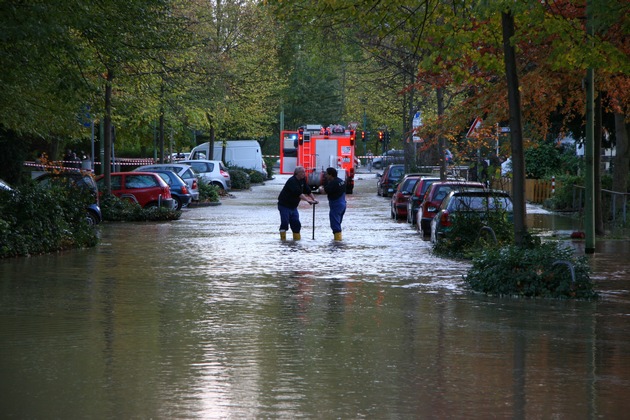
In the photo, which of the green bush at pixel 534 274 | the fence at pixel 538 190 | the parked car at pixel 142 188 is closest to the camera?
the green bush at pixel 534 274

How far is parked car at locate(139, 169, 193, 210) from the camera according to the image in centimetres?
3631

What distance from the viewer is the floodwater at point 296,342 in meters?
7.71

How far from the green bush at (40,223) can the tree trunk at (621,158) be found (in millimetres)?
13380

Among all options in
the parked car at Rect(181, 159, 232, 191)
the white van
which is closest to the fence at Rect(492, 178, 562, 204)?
the parked car at Rect(181, 159, 232, 191)

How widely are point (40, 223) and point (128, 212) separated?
10644mm

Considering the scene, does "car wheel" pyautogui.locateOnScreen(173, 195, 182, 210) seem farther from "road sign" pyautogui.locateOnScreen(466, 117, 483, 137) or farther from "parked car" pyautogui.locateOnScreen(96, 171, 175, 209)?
"road sign" pyautogui.locateOnScreen(466, 117, 483, 137)

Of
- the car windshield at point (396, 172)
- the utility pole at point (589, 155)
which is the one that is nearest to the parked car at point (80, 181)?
the utility pole at point (589, 155)

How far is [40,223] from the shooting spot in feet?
66.1

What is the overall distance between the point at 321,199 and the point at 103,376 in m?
36.6

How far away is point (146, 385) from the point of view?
27.0 feet

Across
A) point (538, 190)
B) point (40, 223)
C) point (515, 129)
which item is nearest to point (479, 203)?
point (515, 129)

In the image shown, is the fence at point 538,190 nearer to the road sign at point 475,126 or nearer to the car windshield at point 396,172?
the car windshield at point 396,172

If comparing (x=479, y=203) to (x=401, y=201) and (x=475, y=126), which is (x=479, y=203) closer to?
(x=475, y=126)

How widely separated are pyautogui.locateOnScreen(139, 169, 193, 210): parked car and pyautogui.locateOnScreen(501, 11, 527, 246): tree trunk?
21.9 metres
